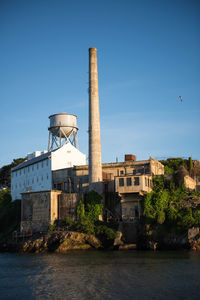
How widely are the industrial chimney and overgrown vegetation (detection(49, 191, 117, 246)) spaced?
6.67ft

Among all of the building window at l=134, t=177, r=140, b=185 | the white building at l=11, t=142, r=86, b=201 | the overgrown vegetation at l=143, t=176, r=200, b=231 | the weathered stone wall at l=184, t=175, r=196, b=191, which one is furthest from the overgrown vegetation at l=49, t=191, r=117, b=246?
the white building at l=11, t=142, r=86, b=201

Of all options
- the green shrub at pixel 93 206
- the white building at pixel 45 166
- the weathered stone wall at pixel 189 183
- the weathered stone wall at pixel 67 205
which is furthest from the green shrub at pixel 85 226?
the white building at pixel 45 166

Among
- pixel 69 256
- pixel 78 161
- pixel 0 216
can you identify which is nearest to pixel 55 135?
pixel 78 161

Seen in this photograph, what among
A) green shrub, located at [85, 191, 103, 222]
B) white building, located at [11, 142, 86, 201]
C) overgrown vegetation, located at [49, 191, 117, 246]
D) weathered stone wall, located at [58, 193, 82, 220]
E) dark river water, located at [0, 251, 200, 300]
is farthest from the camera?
white building, located at [11, 142, 86, 201]

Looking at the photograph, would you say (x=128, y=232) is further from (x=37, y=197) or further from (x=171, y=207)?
(x=37, y=197)

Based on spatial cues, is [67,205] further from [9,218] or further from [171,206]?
[9,218]

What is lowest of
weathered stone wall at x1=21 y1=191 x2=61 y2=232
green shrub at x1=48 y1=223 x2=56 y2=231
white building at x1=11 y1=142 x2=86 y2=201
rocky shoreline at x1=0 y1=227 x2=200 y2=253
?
rocky shoreline at x1=0 y1=227 x2=200 y2=253

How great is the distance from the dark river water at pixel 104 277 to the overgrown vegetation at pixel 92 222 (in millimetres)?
8349

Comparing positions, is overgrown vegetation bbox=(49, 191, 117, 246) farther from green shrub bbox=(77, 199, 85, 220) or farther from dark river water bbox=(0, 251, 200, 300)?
dark river water bbox=(0, 251, 200, 300)

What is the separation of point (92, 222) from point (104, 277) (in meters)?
23.1

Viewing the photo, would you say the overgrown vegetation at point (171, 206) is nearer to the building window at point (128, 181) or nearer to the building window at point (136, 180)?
the building window at point (136, 180)

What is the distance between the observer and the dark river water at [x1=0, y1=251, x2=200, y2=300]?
24094 mm

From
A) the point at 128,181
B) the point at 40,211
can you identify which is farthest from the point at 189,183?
the point at 40,211

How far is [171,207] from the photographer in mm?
49688
